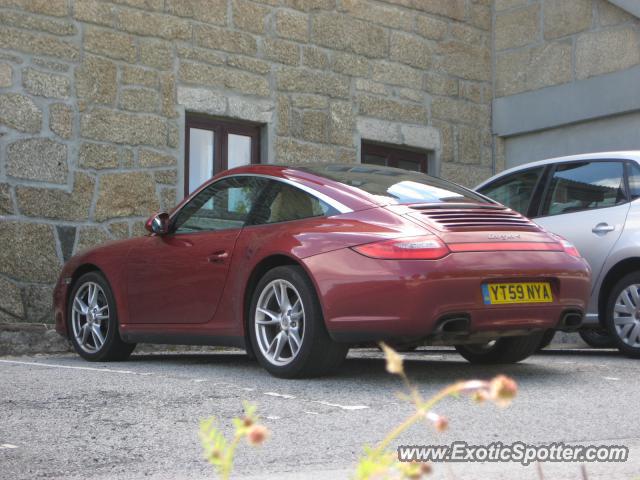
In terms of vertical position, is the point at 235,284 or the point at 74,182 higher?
the point at 74,182

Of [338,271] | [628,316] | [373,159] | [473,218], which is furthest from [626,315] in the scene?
[373,159]

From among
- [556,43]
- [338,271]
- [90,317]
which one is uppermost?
[556,43]

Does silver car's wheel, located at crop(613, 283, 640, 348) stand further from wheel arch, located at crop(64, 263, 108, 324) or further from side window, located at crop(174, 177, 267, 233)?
wheel arch, located at crop(64, 263, 108, 324)

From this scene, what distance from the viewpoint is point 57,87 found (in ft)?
34.6

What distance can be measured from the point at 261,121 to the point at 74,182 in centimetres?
239

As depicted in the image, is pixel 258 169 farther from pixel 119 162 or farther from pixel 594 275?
pixel 119 162

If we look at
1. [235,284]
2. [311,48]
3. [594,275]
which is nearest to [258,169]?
[235,284]

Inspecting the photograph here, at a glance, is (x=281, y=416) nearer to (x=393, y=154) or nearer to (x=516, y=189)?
(x=516, y=189)

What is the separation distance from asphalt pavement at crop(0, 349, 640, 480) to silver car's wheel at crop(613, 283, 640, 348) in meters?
0.34

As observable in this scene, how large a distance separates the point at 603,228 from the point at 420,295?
9.40ft

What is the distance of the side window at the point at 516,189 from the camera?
29.6 feet

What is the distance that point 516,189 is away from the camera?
9180mm

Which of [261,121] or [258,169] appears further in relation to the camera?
[261,121]

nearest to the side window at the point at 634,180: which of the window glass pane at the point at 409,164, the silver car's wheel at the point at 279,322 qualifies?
the silver car's wheel at the point at 279,322
